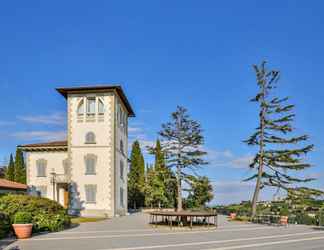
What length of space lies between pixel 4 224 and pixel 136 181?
36166 millimetres

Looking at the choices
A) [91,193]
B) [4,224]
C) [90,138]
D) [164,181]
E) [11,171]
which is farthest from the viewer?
[11,171]

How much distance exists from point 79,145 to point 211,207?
18688 mm

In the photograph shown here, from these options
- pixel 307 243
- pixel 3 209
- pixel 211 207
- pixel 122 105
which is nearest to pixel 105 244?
pixel 3 209

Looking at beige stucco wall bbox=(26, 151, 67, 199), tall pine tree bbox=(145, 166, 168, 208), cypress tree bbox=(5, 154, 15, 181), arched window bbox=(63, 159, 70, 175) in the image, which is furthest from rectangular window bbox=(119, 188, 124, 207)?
cypress tree bbox=(5, 154, 15, 181)

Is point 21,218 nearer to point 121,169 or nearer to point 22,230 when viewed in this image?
point 22,230

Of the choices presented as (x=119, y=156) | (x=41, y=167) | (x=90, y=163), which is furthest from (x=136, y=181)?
(x=90, y=163)

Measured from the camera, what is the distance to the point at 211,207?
141ft

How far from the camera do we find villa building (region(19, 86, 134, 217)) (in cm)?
3131

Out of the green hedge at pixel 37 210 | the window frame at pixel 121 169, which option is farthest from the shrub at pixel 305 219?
the green hedge at pixel 37 210

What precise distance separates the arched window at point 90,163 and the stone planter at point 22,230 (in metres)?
16.3

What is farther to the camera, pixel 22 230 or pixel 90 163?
pixel 90 163

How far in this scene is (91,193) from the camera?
1236 inches

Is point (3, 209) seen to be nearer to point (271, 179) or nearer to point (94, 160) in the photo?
point (94, 160)

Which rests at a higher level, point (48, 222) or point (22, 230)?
point (22, 230)
